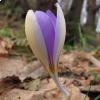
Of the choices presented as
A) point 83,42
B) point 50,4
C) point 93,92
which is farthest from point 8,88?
point 50,4

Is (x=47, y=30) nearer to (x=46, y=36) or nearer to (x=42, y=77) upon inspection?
(x=46, y=36)

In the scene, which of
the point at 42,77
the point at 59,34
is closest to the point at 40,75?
the point at 42,77

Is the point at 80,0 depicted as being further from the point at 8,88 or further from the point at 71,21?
the point at 8,88

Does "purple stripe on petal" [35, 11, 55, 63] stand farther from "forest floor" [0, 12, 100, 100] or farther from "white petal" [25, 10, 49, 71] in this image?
"forest floor" [0, 12, 100, 100]

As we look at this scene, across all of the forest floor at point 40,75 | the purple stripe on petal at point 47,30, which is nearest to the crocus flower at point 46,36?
the purple stripe on petal at point 47,30

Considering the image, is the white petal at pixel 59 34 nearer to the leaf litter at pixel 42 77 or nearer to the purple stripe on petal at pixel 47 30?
the purple stripe on petal at pixel 47 30

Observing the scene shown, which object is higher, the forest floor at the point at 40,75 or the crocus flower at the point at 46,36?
the crocus flower at the point at 46,36
